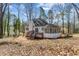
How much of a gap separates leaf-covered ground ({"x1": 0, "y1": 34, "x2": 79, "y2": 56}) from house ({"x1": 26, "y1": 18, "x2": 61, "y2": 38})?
0.05 m

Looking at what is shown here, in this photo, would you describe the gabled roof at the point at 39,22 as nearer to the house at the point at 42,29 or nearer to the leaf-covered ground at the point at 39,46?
the house at the point at 42,29

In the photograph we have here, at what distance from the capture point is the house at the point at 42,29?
1.79 m

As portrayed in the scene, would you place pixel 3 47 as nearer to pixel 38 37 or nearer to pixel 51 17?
pixel 38 37

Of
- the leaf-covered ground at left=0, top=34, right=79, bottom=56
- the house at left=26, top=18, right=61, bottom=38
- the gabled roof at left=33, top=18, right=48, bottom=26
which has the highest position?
the gabled roof at left=33, top=18, right=48, bottom=26

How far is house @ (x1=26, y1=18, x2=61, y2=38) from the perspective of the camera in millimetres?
1785

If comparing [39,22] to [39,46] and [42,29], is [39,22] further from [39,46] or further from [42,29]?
[39,46]

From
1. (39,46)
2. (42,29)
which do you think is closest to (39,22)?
(42,29)

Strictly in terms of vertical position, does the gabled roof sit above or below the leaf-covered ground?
above

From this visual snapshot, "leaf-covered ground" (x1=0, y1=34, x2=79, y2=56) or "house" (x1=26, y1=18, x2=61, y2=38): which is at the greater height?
"house" (x1=26, y1=18, x2=61, y2=38)

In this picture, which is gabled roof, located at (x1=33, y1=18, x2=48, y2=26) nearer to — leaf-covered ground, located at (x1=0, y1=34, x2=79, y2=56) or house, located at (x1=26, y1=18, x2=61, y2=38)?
house, located at (x1=26, y1=18, x2=61, y2=38)

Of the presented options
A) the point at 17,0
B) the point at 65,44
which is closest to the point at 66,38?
the point at 65,44

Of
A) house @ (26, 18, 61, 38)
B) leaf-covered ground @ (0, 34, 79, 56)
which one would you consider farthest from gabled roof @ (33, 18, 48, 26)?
leaf-covered ground @ (0, 34, 79, 56)

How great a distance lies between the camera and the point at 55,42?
179cm

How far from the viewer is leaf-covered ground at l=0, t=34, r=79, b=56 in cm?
178
